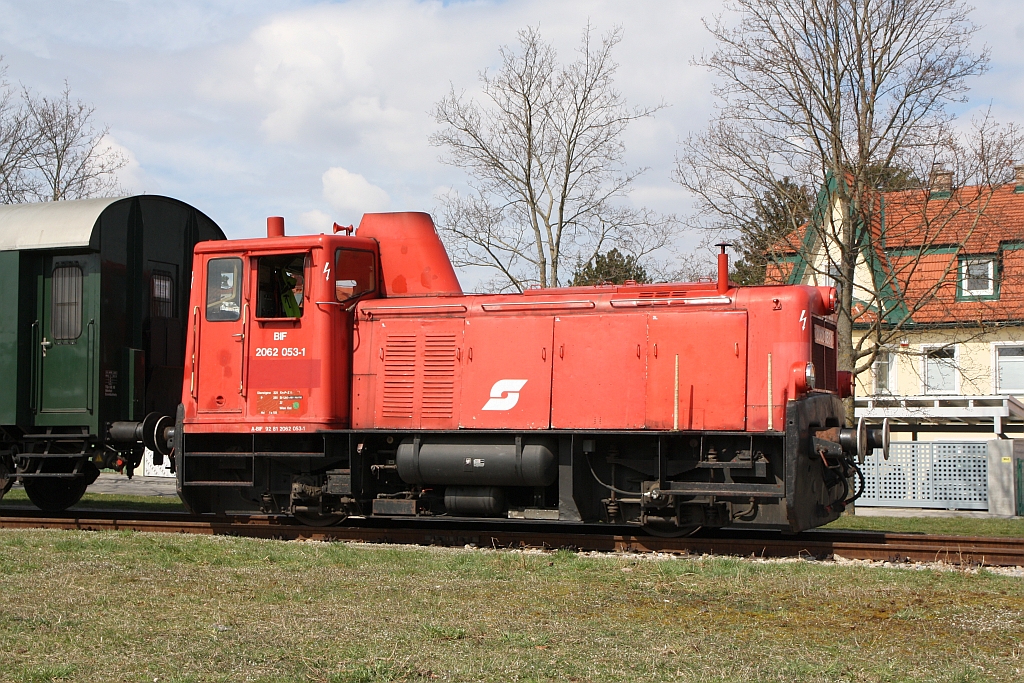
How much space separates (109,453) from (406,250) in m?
4.97

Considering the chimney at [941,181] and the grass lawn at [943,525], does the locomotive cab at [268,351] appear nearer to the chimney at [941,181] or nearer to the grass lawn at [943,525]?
the grass lawn at [943,525]

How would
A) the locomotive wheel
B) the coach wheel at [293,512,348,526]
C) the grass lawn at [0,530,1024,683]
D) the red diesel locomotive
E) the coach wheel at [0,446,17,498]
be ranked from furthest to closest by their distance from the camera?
the locomotive wheel → the coach wheel at [0,446,17,498] → the coach wheel at [293,512,348,526] → the red diesel locomotive → the grass lawn at [0,530,1024,683]

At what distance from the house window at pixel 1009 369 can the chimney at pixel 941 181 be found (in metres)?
8.83

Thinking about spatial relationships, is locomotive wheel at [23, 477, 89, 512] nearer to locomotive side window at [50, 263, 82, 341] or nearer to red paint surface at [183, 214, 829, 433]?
locomotive side window at [50, 263, 82, 341]

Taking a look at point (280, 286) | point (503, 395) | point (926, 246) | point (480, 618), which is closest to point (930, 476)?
point (926, 246)

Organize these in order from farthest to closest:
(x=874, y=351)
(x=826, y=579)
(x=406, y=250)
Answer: (x=874, y=351) < (x=406, y=250) < (x=826, y=579)

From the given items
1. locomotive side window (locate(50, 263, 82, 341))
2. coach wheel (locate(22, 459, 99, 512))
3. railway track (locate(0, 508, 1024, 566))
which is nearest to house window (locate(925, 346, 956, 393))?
railway track (locate(0, 508, 1024, 566))

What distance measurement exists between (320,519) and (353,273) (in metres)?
3.05

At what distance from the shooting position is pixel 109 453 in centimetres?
1337

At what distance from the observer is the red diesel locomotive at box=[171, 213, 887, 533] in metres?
10.4

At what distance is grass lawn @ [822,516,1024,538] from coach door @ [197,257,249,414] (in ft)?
27.8

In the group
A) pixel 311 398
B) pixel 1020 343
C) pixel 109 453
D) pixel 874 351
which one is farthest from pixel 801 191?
pixel 109 453

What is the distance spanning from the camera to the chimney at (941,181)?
18.5 metres

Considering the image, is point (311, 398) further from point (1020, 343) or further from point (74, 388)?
point (1020, 343)
